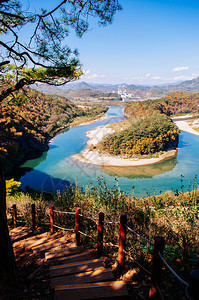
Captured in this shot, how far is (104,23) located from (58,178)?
22.5 metres

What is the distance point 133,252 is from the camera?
236 centimetres

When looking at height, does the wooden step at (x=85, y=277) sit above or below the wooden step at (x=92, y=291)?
below

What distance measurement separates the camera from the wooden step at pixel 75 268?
230cm

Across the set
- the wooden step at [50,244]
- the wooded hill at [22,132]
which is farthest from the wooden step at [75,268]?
the wooded hill at [22,132]

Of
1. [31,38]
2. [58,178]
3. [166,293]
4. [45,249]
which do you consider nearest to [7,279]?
[45,249]

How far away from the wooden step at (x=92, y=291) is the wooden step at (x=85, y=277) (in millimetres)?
136

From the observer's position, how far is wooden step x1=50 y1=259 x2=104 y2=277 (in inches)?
90.6

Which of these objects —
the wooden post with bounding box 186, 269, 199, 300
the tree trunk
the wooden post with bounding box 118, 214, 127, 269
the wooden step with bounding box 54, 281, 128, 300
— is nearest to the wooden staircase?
the wooden step with bounding box 54, 281, 128, 300

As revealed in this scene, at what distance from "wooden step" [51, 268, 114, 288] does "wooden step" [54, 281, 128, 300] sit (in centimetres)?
14

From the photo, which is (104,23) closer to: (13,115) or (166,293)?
(166,293)

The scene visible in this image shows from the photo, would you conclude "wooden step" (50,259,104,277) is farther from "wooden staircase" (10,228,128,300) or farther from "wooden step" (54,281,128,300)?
"wooden step" (54,281,128,300)

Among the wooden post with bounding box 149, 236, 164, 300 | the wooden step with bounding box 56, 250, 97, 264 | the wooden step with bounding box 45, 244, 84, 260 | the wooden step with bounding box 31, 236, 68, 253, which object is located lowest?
the wooden step with bounding box 31, 236, 68, 253

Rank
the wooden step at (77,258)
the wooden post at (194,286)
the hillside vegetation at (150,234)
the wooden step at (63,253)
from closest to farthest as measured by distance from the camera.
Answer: the wooden post at (194,286) < the hillside vegetation at (150,234) < the wooden step at (77,258) < the wooden step at (63,253)

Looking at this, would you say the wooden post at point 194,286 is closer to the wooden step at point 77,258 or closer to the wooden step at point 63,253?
the wooden step at point 77,258
